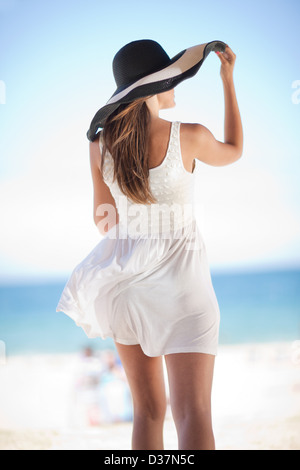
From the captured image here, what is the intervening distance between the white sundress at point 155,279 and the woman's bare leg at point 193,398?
0.03 meters

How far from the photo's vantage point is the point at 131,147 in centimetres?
116

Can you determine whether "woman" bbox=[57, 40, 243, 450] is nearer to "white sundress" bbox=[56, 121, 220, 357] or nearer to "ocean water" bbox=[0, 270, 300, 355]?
"white sundress" bbox=[56, 121, 220, 357]

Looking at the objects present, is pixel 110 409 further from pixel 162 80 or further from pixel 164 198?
pixel 162 80

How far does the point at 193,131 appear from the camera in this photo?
1171 millimetres

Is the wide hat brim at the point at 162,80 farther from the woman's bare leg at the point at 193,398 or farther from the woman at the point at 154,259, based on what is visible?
the woman's bare leg at the point at 193,398

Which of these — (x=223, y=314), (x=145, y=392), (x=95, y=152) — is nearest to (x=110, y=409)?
(x=145, y=392)

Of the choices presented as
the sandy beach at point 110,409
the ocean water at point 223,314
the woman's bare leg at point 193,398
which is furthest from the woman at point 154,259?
the ocean water at point 223,314

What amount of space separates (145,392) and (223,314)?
7847mm

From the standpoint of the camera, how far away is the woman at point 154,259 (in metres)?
1.16

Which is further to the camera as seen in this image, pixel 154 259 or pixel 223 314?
pixel 223 314

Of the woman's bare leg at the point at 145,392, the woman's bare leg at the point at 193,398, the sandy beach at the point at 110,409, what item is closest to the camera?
the woman's bare leg at the point at 193,398

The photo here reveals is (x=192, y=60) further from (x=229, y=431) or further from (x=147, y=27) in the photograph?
(x=147, y=27)
